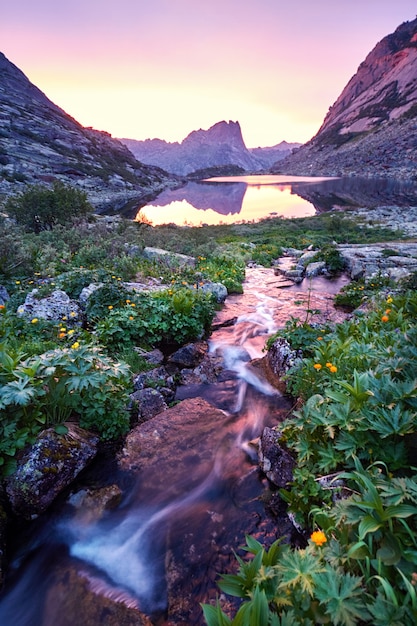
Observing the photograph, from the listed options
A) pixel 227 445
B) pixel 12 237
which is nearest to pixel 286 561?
pixel 227 445

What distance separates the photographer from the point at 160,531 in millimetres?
3742

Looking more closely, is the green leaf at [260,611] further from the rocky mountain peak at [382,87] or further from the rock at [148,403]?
the rocky mountain peak at [382,87]

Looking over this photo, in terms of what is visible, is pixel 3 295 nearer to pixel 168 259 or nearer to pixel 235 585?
pixel 168 259

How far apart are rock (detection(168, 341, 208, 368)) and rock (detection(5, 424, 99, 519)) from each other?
112 inches

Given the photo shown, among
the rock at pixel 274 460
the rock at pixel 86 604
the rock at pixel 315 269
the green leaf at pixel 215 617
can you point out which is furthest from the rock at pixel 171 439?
the rock at pixel 315 269

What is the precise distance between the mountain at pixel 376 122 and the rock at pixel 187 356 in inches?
3189

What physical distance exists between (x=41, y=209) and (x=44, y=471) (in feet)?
50.4

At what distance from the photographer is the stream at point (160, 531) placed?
3014mm

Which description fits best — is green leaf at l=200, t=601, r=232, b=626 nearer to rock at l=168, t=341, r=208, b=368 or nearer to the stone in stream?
the stone in stream

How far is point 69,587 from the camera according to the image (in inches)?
125

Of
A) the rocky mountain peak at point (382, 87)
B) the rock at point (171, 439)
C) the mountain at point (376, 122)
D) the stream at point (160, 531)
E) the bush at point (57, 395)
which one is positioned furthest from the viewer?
the rocky mountain peak at point (382, 87)

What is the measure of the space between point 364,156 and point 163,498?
400 ft

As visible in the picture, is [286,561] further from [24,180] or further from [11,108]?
[11,108]

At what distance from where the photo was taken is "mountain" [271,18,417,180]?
9275cm
